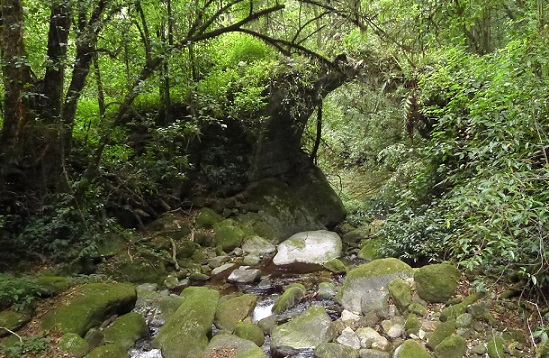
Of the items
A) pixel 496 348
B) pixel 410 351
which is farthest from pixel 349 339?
pixel 496 348

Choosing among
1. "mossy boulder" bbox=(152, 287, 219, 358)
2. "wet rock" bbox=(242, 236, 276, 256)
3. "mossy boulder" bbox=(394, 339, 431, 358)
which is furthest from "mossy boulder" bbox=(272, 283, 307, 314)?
"wet rock" bbox=(242, 236, 276, 256)

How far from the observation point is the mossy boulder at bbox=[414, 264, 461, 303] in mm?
4969

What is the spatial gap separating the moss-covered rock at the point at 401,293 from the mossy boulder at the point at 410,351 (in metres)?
0.71

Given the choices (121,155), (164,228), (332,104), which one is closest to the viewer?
(121,155)

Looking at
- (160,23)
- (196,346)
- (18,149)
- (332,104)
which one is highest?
(160,23)

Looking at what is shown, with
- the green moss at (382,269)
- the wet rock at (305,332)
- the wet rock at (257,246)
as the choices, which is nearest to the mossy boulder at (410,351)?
the wet rock at (305,332)

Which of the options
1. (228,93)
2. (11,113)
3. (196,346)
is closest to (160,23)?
(228,93)

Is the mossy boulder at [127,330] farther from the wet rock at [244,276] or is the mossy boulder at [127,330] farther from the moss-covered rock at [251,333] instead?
the wet rock at [244,276]

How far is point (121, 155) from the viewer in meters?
7.20

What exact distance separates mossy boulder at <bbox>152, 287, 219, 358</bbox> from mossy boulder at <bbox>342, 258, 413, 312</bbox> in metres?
2.12

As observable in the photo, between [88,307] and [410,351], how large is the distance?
13.8 feet

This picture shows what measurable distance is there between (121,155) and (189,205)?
3694 millimetres

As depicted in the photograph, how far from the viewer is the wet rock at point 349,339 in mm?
4829

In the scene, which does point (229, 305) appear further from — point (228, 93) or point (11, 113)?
point (228, 93)
